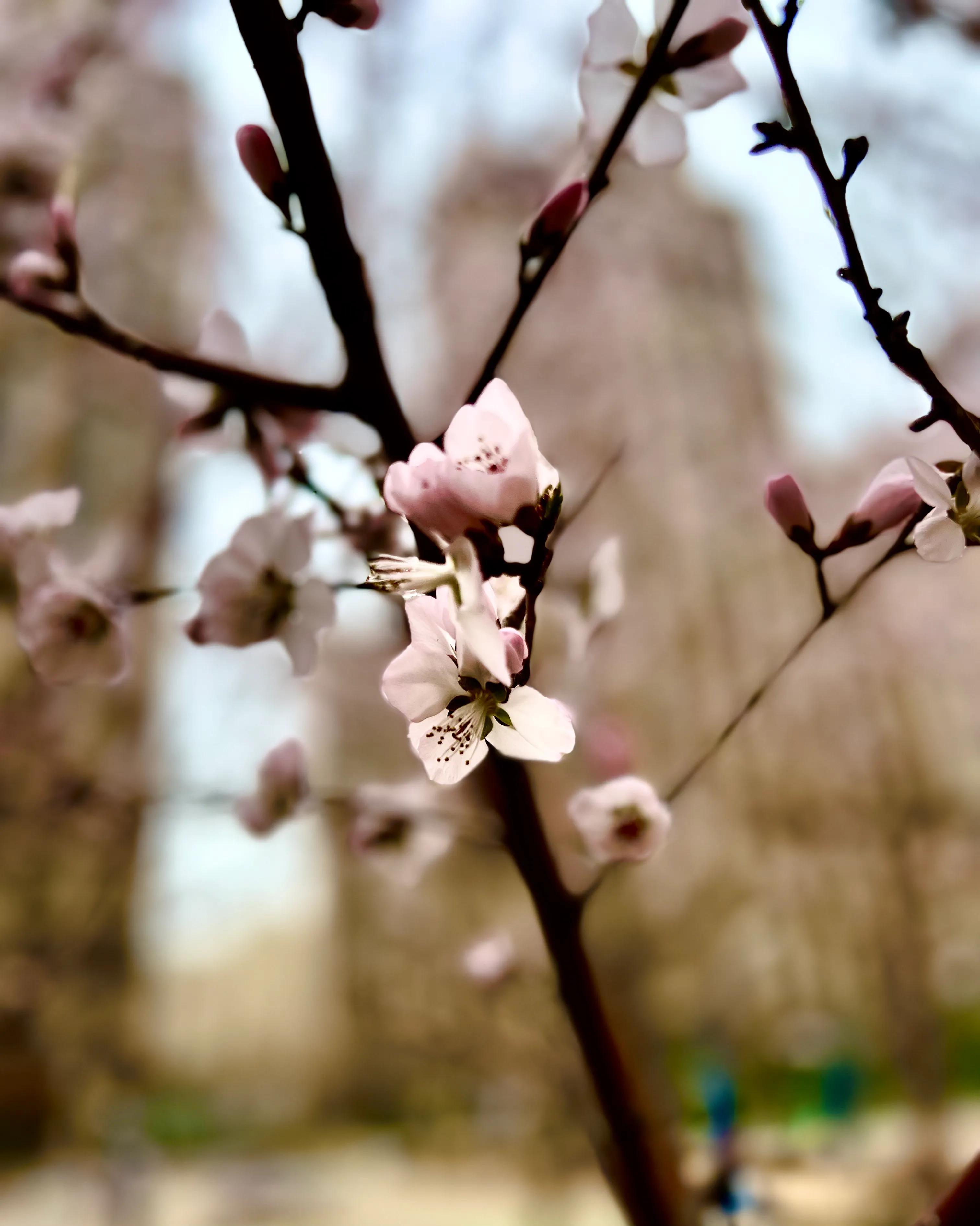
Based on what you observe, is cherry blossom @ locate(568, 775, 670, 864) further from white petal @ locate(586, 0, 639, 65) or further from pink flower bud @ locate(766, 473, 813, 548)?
white petal @ locate(586, 0, 639, 65)

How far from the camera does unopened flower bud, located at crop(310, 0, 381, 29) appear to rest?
27cm

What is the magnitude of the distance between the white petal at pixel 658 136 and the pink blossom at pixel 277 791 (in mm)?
278

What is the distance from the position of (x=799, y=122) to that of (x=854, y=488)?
2.24 meters

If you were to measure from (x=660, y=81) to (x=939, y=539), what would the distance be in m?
0.22

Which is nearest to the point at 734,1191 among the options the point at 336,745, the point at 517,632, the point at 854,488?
the point at 517,632

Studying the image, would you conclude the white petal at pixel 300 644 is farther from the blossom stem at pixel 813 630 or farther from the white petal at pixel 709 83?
the white petal at pixel 709 83

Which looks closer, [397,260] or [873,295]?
[873,295]

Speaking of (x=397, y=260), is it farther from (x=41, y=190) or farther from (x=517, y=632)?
(x=517, y=632)

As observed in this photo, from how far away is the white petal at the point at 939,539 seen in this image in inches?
8.3

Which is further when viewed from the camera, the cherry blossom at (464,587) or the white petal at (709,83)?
the white petal at (709,83)

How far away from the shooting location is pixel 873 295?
0.19 meters

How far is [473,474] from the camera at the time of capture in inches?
7.1

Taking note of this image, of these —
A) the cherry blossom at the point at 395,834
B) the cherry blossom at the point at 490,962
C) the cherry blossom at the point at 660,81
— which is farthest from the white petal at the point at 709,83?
the cherry blossom at the point at 490,962

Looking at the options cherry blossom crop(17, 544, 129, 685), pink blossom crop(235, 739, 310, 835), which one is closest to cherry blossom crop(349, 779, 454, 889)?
pink blossom crop(235, 739, 310, 835)
